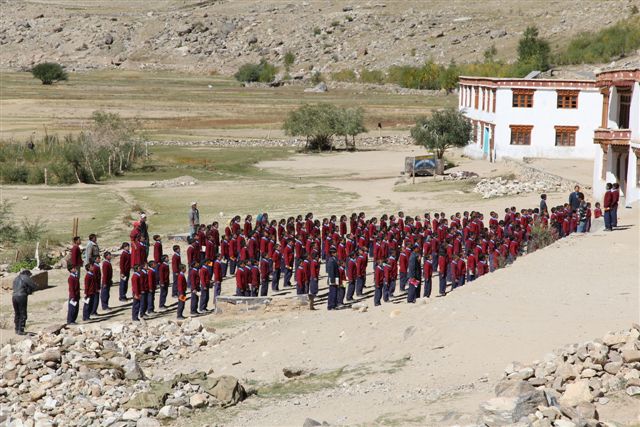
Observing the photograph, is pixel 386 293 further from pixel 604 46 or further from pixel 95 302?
pixel 604 46

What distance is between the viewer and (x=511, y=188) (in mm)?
39000

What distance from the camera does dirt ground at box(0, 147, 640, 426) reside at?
14.3 meters

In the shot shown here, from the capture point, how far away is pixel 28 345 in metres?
18.1

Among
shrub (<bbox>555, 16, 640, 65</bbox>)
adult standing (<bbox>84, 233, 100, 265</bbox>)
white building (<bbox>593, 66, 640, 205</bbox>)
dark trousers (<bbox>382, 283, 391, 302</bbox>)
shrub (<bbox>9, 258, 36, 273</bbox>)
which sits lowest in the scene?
shrub (<bbox>9, 258, 36, 273</bbox>)

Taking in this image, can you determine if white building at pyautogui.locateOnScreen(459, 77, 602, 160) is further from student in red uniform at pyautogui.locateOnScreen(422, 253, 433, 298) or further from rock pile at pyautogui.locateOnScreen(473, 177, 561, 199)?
student in red uniform at pyautogui.locateOnScreen(422, 253, 433, 298)

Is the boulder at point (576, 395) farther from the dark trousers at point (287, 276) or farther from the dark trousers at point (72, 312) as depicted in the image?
the dark trousers at point (287, 276)

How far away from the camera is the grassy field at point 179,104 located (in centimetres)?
7344

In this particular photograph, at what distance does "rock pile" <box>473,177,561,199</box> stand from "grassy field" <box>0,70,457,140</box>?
1235 inches

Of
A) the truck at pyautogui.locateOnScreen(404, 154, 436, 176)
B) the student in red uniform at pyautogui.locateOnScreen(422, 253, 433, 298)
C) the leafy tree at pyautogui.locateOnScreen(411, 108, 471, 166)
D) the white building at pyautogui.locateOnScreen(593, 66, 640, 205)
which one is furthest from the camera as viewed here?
the leafy tree at pyautogui.locateOnScreen(411, 108, 471, 166)

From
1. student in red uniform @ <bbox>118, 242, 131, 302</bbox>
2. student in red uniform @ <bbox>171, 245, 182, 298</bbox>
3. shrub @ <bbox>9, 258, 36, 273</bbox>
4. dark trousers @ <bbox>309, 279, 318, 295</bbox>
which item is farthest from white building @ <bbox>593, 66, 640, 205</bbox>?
shrub @ <bbox>9, 258, 36, 273</bbox>

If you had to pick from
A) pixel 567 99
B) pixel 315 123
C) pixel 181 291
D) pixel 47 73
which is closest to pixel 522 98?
pixel 567 99

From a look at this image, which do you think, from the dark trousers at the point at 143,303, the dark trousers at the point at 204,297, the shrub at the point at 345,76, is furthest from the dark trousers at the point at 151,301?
the shrub at the point at 345,76

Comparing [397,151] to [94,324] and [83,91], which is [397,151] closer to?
[94,324]

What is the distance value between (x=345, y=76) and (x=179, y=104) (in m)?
43.0
